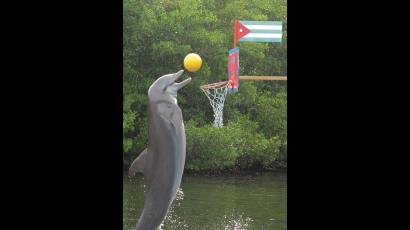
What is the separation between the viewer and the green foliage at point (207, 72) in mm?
9430

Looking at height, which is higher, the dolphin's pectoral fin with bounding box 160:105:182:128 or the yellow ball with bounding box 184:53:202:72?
the yellow ball with bounding box 184:53:202:72

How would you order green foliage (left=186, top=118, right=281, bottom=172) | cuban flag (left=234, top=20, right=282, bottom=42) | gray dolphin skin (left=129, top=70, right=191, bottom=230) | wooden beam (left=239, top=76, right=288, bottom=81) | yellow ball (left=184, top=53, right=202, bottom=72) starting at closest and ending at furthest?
gray dolphin skin (left=129, top=70, right=191, bottom=230)
yellow ball (left=184, top=53, right=202, bottom=72)
cuban flag (left=234, top=20, right=282, bottom=42)
green foliage (left=186, top=118, right=281, bottom=172)
wooden beam (left=239, top=76, right=288, bottom=81)

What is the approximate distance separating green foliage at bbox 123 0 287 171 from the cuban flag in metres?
0.12

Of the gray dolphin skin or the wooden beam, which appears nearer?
the gray dolphin skin

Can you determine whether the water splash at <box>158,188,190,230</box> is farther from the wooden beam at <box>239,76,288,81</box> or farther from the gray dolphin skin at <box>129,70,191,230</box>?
the wooden beam at <box>239,76,288,81</box>

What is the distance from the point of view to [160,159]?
7.82 meters

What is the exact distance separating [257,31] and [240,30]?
22cm

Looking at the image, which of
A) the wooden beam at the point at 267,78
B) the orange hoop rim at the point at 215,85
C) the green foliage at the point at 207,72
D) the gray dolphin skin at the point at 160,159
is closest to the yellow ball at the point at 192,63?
the green foliage at the point at 207,72

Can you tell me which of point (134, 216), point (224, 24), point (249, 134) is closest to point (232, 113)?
point (249, 134)

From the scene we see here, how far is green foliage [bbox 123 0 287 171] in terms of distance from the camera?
9430 mm

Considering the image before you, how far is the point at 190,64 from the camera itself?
914cm

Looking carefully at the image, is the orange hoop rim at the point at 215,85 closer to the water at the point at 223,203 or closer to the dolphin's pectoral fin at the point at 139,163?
the water at the point at 223,203

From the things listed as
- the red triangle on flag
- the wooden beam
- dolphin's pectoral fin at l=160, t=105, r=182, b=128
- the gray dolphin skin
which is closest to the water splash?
the gray dolphin skin

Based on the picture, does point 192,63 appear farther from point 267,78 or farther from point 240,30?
point 267,78
